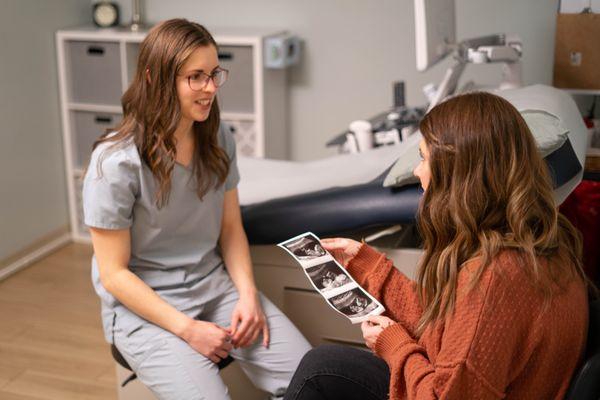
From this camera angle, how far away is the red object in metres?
2.14

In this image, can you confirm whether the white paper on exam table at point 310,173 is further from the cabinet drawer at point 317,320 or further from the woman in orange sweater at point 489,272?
the woman in orange sweater at point 489,272

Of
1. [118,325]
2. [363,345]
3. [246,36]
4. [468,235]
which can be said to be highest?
[246,36]

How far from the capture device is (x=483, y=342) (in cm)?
113

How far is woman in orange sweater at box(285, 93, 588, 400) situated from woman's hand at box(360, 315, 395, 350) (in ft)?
0.13

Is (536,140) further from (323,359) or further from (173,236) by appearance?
(173,236)

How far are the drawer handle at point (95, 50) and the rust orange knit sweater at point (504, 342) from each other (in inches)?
93.4

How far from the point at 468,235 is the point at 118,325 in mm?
871

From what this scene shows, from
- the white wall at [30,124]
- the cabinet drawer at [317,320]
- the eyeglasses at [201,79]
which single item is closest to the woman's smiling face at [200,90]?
the eyeglasses at [201,79]

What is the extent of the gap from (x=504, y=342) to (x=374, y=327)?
32 centimetres

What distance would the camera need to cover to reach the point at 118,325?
5.67 feet

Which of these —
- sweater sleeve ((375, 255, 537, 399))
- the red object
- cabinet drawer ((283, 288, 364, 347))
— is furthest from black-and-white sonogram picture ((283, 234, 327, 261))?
the red object

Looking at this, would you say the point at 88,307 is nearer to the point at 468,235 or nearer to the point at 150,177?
the point at 150,177

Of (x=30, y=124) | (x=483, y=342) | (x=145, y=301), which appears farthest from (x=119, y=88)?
(x=483, y=342)

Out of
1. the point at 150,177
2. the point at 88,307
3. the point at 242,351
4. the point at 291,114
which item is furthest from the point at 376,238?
the point at 291,114
